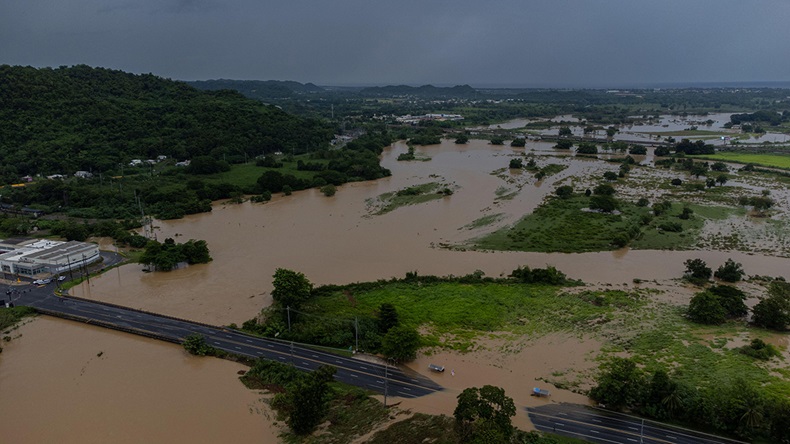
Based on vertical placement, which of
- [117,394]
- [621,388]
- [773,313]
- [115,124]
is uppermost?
[115,124]

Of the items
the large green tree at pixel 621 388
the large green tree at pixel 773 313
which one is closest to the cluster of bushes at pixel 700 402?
the large green tree at pixel 621 388

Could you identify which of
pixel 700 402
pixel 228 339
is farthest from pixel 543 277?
pixel 228 339

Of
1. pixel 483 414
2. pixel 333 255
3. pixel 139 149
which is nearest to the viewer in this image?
pixel 483 414

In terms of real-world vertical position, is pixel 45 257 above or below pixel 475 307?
above

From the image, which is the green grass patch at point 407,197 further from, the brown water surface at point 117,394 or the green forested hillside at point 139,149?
the brown water surface at point 117,394

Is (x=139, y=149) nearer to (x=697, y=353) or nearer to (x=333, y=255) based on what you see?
(x=333, y=255)

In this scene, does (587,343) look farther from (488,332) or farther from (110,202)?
(110,202)

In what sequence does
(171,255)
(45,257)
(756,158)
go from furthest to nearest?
(756,158), (171,255), (45,257)
